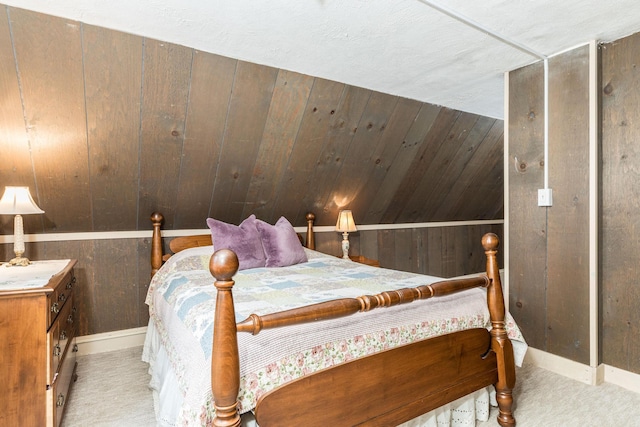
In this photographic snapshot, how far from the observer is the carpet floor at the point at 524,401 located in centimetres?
196

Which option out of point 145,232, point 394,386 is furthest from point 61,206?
point 394,386

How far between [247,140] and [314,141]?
22.6 inches

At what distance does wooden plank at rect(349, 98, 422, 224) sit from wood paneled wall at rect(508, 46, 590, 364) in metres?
0.86

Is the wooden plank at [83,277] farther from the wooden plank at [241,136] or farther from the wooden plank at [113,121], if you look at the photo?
the wooden plank at [241,136]

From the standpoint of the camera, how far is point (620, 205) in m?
2.34

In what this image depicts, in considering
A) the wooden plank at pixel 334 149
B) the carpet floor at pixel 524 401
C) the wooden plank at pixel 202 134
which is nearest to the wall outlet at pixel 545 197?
the carpet floor at pixel 524 401

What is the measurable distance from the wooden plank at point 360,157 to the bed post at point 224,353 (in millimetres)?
2391

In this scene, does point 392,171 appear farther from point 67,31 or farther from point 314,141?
point 67,31

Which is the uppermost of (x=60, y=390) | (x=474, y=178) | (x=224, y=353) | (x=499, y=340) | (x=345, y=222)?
(x=474, y=178)

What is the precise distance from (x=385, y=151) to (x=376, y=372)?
2487mm

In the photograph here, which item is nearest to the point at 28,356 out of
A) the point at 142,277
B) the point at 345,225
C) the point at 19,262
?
the point at 19,262

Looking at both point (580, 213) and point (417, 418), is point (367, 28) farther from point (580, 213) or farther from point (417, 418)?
point (417, 418)

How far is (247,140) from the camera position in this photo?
2.98 meters

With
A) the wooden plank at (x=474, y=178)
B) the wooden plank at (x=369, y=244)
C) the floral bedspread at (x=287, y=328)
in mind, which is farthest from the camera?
the wooden plank at (x=369, y=244)
